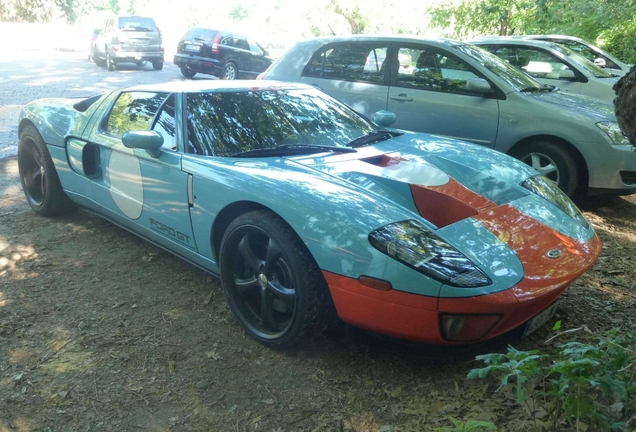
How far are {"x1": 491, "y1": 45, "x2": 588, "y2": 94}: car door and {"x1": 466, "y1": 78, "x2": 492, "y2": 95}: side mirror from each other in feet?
9.96

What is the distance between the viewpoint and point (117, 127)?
4.16 m

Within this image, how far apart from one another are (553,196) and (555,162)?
6.43 feet

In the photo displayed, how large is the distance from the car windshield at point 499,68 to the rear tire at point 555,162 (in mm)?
637

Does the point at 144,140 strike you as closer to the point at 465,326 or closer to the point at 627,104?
the point at 465,326

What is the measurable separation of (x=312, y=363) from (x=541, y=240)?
1279 mm

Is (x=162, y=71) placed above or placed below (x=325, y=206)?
below

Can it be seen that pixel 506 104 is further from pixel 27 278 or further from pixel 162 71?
pixel 162 71

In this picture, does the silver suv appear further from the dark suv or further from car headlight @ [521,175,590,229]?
car headlight @ [521,175,590,229]

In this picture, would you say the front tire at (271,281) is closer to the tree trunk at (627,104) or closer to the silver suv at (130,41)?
the tree trunk at (627,104)

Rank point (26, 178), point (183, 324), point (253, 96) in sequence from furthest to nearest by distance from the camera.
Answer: point (26, 178) < point (253, 96) < point (183, 324)

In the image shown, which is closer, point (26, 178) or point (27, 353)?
point (27, 353)

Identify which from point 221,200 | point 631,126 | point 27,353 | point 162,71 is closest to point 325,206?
point 221,200

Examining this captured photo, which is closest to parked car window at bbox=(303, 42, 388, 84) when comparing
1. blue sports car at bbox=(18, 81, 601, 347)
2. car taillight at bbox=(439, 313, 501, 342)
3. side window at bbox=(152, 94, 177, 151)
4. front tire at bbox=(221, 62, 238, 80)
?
blue sports car at bbox=(18, 81, 601, 347)

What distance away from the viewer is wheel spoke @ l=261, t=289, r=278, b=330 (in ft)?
9.79
